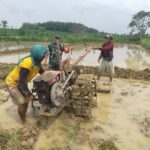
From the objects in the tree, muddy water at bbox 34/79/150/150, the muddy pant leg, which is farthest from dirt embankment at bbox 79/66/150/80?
the tree

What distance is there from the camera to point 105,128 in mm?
6789

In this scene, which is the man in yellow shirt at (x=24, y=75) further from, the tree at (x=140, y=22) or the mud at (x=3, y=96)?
the tree at (x=140, y=22)

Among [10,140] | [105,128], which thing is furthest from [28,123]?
[105,128]

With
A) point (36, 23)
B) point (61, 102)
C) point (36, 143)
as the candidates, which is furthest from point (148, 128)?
point (36, 23)

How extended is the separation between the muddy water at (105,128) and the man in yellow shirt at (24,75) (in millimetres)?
773

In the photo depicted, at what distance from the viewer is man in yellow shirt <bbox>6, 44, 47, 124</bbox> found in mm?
5816

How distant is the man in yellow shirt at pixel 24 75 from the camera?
582 cm

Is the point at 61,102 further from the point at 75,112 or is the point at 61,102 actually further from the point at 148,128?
the point at 148,128

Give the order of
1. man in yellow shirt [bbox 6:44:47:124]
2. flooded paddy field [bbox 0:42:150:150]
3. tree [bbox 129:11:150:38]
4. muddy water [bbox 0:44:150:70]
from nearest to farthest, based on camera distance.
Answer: flooded paddy field [bbox 0:42:150:150] < man in yellow shirt [bbox 6:44:47:124] < muddy water [bbox 0:44:150:70] < tree [bbox 129:11:150:38]

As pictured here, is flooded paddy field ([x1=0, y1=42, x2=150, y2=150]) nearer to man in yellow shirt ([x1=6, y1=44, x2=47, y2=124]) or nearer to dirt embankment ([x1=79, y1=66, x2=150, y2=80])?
man in yellow shirt ([x1=6, y1=44, x2=47, y2=124])

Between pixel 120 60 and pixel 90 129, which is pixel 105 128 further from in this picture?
pixel 120 60

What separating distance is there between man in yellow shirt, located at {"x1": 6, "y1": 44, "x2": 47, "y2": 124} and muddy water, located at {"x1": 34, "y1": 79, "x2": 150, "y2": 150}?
2.54 ft

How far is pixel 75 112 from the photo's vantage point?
7219 mm

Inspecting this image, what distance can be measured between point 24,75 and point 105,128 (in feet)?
6.91
